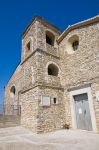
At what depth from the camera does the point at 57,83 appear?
1015 cm

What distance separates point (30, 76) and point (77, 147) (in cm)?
599

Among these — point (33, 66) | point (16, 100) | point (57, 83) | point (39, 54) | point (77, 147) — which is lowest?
point (77, 147)

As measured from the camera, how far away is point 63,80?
1043 cm

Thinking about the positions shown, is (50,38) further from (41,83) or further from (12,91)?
(12,91)

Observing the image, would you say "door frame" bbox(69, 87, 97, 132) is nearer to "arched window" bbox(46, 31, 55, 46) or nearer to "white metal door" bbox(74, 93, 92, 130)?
"white metal door" bbox(74, 93, 92, 130)

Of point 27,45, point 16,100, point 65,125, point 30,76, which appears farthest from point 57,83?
point 16,100

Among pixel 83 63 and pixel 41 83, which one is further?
pixel 83 63

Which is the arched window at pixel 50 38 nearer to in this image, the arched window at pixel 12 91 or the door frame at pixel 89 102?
the door frame at pixel 89 102

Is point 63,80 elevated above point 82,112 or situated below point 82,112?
above

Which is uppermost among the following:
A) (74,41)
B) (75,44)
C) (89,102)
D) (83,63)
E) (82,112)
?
(74,41)

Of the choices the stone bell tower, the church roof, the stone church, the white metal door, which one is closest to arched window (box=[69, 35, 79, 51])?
the stone church

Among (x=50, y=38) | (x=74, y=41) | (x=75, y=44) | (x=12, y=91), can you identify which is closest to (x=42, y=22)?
(x=50, y=38)

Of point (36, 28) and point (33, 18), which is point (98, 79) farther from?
point (33, 18)

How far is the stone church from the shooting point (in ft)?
27.7
